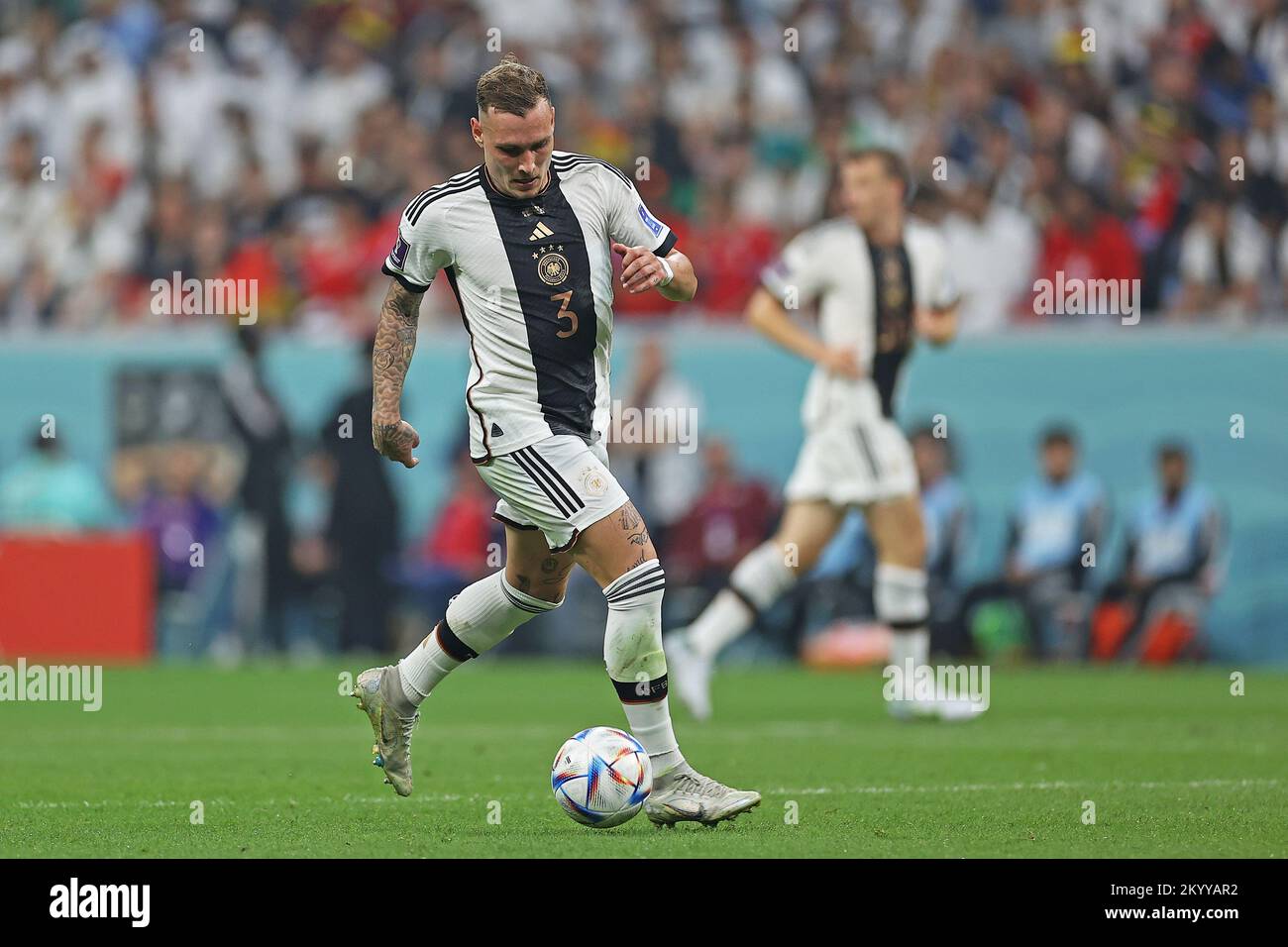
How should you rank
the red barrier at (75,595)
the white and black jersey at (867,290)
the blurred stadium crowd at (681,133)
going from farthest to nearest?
1. the blurred stadium crowd at (681,133)
2. the red barrier at (75,595)
3. the white and black jersey at (867,290)

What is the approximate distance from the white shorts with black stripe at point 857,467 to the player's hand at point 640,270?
4.85 m

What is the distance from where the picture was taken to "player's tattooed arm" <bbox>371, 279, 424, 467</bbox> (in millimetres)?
7418

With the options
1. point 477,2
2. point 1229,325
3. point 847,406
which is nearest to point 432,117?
point 477,2

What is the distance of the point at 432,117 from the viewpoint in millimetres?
20062

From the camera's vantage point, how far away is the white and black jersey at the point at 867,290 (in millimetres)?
12125

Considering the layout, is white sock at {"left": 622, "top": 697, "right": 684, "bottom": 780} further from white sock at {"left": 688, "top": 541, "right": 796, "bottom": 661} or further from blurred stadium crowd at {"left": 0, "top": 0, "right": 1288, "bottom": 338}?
blurred stadium crowd at {"left": 0, "top": 0, "right": 1288, "bottom": 338}

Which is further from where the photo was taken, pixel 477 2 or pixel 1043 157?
pixel 477 2

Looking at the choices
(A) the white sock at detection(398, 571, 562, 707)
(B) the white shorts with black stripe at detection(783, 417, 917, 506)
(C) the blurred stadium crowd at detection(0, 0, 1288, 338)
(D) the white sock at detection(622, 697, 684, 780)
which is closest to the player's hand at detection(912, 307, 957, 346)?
(B) the white shorts with black stripe at detection(783, 417, 917, 506)

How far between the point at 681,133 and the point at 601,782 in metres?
13.0

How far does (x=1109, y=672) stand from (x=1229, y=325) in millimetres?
3150

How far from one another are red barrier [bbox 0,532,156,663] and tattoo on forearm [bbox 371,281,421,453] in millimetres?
10230

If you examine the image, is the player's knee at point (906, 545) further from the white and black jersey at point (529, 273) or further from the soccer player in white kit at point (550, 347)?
the white and black jersey at point (529, 273)

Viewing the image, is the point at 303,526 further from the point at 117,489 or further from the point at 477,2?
the point at 477,2

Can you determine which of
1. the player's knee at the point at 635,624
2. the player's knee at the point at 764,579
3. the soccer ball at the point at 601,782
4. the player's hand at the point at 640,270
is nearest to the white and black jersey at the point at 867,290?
the player's knee at the point at 764,579
